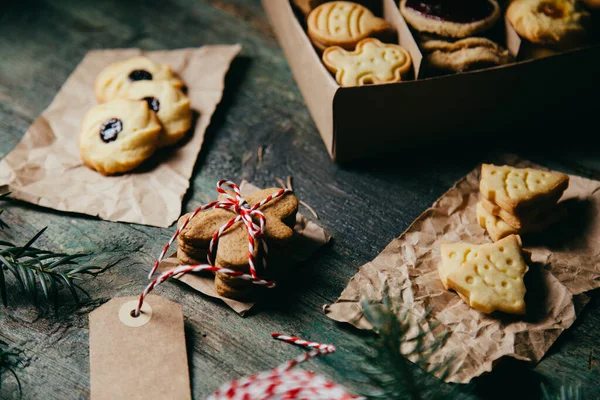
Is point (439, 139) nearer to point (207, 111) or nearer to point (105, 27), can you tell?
point (207, 111)

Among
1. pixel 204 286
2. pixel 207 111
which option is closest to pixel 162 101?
pixel 207 111

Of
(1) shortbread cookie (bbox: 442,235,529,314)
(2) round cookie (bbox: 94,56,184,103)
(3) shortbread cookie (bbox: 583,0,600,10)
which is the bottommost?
(1) shortbread cookie (bbox: 442,235,529,314)

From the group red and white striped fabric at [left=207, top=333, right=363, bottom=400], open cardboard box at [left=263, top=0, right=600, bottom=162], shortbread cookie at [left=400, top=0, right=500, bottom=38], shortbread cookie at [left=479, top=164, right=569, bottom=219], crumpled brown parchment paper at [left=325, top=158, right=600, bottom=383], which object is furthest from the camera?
shortbread cookie at [left=400, top=0, right=500, bottom=38]

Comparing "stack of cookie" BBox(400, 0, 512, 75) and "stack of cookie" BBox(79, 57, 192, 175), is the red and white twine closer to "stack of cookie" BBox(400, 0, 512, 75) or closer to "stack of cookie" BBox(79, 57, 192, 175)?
"stack of cookie" BBox(79, 57, 192, 175)

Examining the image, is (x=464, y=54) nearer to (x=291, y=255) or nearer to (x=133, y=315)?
(x=291, y=255)

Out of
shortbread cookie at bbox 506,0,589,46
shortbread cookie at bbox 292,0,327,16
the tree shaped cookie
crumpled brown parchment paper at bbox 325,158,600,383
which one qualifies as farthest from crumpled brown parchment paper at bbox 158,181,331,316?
shortbread cookie at bbox 506,0,589,46
